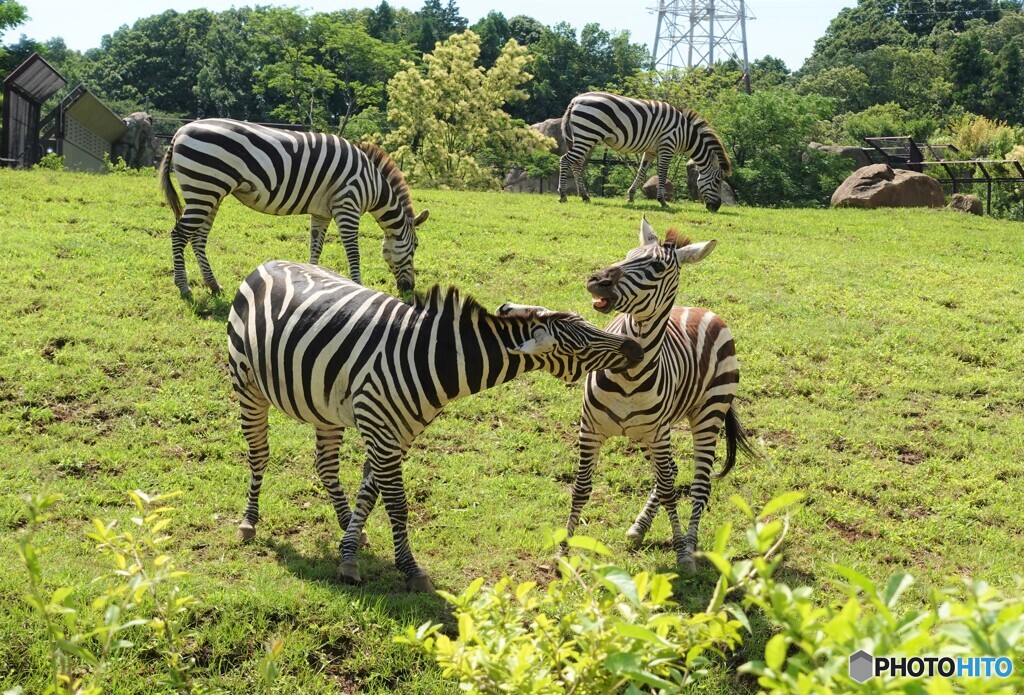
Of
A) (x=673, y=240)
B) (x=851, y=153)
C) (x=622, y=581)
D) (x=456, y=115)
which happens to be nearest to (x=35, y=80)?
(x=456, y=115)

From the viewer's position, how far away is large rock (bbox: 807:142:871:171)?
79.5 ft

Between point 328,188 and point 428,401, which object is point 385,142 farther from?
point 428,401

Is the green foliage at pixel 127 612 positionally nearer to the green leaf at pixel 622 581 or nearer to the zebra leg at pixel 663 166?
the green leaf at pixel 622 581

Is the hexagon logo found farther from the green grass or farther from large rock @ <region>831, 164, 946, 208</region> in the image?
large rock @ <region>831, 164, 946, 208</region>

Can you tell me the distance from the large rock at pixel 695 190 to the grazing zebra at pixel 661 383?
52.8 feet

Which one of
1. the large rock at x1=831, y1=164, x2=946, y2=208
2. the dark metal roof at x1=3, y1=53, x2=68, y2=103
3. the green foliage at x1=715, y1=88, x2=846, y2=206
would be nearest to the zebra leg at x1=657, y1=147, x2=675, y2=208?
the green foliage at x1=715, y1=88, x2=846, y2=206

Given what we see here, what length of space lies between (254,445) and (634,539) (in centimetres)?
289

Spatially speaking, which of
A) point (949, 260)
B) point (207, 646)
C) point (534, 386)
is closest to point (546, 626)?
point (207, 646)

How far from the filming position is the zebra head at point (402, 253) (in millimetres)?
11336

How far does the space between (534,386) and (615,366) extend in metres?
3.99

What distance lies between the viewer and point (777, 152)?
914 inches

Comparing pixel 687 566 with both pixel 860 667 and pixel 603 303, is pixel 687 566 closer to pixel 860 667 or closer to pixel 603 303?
pixel 603 303

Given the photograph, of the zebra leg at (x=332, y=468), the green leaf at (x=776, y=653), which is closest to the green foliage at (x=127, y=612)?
the zebra leg at (x=332, y=468)

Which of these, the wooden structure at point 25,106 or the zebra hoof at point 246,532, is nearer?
the zebra hoof at point 246,532
